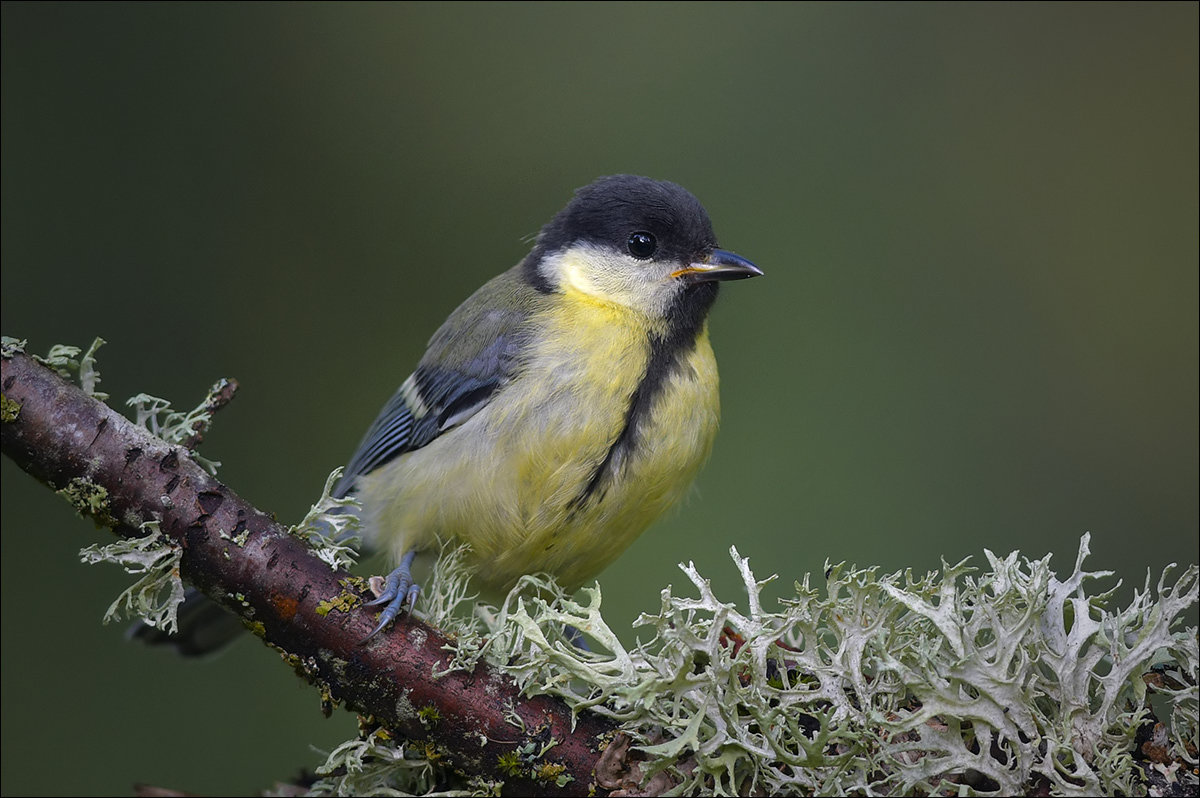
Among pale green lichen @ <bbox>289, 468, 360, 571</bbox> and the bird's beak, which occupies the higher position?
the bird's beak

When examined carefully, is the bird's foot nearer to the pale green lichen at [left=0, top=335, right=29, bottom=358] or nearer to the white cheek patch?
the pale green lichen at [left=0, top=335, right=29, bottom=358]

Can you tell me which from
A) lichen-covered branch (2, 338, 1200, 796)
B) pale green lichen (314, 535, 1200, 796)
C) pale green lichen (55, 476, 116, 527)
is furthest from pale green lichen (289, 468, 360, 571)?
pale green lichen (314, 535, 1200, 796)

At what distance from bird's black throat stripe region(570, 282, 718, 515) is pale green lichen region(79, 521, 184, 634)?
828mm

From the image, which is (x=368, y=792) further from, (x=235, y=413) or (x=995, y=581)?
(x=235, y=413)

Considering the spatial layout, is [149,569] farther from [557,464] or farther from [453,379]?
[453,379]

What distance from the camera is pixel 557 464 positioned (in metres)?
2.16

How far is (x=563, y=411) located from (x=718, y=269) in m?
0.57

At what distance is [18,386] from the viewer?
5.20 feet

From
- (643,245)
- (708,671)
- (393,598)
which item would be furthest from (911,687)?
(643,245)

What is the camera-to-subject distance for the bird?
2.18 metres

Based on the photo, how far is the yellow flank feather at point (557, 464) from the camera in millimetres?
2170

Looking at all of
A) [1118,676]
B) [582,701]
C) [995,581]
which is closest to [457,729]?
[582,701]

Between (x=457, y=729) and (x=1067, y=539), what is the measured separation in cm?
240

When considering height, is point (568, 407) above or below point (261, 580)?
above
